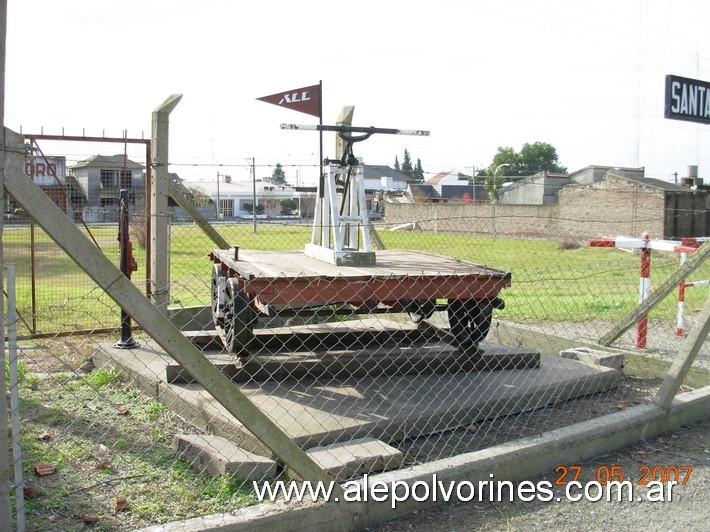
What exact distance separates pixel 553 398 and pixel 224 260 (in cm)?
292

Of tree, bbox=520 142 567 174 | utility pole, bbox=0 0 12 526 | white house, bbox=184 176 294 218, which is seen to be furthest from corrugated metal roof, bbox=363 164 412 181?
tree, bbox=520 142 567 174

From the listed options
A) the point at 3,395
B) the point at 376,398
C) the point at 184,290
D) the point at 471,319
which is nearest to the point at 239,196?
the point at 184,290

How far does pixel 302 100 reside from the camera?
7.05m

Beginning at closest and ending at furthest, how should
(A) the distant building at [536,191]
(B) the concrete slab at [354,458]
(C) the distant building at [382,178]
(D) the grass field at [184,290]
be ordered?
(B) the concrete slab at [354,458] → (D) the grass field at [184,290] → (C) the distant building at [382,178] → (A) the distant building at [536,191]

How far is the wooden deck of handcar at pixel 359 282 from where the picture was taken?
15.8 feet

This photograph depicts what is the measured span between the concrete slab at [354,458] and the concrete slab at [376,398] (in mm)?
269

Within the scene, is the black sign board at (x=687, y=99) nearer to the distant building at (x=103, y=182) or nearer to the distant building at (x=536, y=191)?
the distant building at (x=103, y=182)

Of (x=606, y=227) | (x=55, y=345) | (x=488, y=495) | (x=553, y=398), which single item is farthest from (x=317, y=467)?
(x=606, y=227)

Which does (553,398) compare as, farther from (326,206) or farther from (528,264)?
(528,264)

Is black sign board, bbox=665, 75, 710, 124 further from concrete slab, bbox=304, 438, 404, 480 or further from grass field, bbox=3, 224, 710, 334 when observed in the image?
concrete slab, bbox=304, 438, 404, 480

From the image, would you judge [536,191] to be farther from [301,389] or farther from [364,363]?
[301,389]

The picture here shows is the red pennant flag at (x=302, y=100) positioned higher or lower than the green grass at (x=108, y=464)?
higher

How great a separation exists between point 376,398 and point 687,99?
10.4 ft
